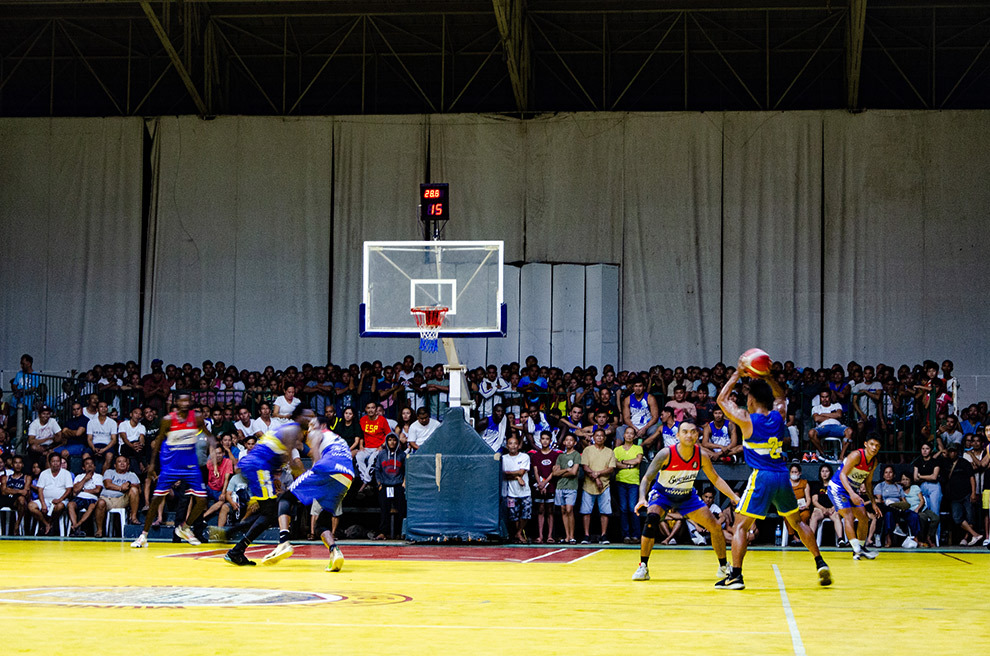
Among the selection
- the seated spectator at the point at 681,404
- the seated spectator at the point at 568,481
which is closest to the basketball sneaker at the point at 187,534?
the seated spectator at the point at 568,481

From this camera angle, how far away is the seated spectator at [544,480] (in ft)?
66.0

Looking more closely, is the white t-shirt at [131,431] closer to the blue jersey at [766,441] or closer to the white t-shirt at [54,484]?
the white t-shirt at [54,484]

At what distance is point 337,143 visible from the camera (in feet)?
97.0

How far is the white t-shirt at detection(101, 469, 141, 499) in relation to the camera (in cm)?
2102

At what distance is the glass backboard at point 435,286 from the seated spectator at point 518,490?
226 cm

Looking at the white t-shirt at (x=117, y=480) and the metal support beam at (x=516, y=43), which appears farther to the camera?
the metal support beam at (x=516, y=43)

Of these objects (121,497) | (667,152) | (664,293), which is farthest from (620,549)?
(667,152)

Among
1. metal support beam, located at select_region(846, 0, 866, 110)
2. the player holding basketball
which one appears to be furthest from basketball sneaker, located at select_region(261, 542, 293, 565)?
metal support beam, located at select_region(846, 0, 866, 110)

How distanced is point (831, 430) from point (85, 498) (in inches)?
524

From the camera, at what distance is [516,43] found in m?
26.6

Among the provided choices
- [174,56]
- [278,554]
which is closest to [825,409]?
[278,554]

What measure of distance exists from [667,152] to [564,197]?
273 centimetres

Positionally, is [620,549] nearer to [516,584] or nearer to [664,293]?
[516,584]

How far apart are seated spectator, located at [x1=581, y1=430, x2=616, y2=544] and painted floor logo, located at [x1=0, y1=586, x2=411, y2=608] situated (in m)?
9.94
